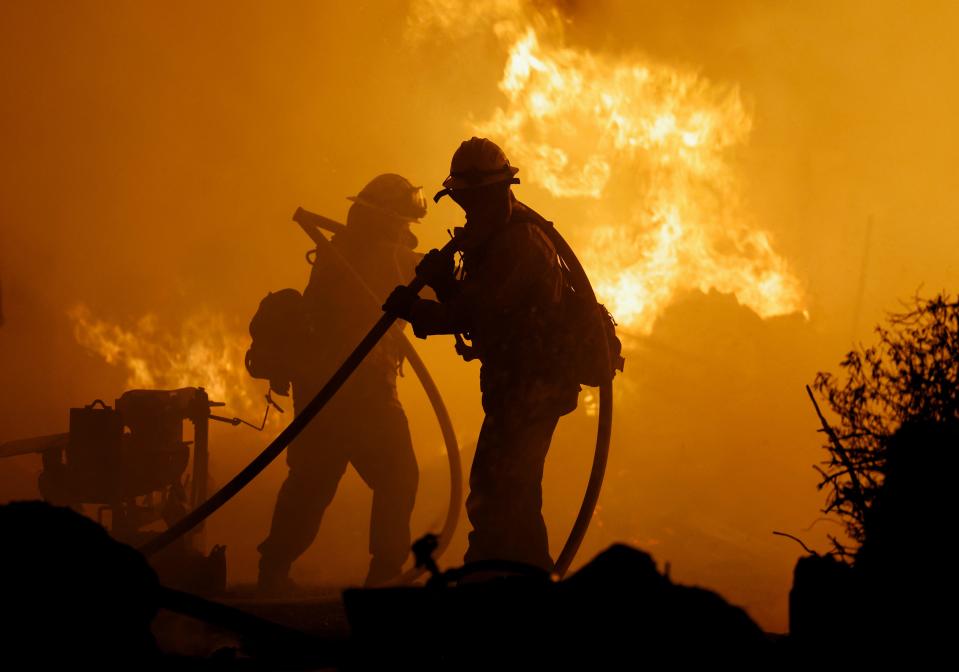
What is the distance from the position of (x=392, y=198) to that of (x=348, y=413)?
2.07m

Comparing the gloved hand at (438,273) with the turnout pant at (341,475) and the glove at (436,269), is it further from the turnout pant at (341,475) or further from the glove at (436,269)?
the turnout pant at (341,475)

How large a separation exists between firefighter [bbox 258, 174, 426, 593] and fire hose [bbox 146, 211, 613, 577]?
2308 mm

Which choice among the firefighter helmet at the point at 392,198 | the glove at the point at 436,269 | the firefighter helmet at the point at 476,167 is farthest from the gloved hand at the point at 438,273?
the firefighter helmet at the point at 392,198

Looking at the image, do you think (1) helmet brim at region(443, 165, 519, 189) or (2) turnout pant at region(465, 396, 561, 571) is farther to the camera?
(1) helmet brim at region(443, 165, 519, 189)

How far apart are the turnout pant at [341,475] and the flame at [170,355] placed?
1129 centimetres

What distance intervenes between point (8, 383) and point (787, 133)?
2298cm

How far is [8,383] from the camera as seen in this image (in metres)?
17.3

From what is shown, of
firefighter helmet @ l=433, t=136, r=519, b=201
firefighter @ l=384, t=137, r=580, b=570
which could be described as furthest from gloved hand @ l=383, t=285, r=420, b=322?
firefighter helmet @ l=433, t=136, r=519, b=201

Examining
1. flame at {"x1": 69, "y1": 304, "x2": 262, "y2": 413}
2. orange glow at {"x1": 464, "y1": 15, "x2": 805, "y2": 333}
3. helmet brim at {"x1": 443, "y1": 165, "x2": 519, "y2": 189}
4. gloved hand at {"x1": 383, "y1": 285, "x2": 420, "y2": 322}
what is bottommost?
gloved hand at {"x1": 383, "y1": 285, "x2": 420, "y2": 322}

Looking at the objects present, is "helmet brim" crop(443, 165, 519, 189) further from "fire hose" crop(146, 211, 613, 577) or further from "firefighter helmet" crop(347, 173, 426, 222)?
"firefighter helmet" crop(347, 173, 426, 222)

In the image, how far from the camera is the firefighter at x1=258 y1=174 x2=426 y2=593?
24.2 feet

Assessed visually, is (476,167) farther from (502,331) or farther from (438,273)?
(502,331)

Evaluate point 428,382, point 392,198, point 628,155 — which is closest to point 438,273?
point 428,382

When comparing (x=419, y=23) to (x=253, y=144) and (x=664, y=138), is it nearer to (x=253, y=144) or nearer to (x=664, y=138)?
A: (x=253, y=144)
